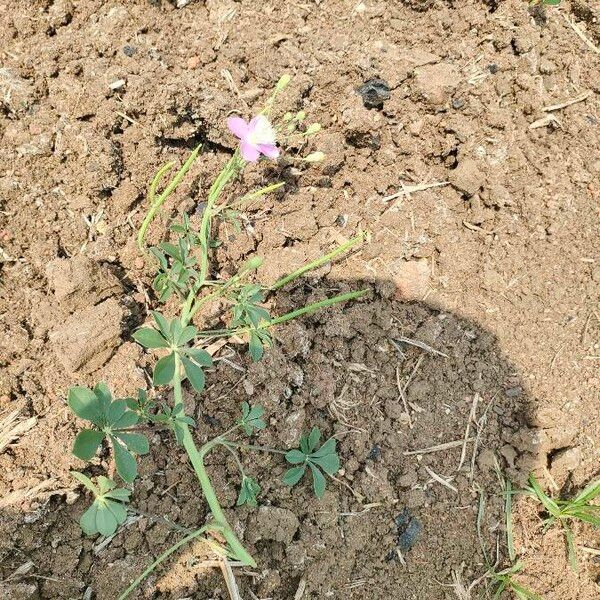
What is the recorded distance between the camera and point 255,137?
6.24ft

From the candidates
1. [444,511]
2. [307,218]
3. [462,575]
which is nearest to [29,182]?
[307,218]

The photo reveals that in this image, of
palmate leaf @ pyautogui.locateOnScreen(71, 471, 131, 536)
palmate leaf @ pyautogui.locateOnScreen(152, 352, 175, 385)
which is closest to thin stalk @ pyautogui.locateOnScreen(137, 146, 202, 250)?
palmate leaf @ pyautogui.locateOnScreen(152, 352, 175, 385)

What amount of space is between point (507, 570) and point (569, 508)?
0.90 feet

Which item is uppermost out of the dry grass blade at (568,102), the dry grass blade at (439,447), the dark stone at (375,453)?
the dry grass blade at (568,102)

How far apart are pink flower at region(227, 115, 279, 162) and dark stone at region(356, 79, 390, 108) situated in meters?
0.49

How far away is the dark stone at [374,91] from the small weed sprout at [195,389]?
25 centimetres

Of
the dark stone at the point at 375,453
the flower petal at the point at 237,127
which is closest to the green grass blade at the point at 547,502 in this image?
the dark stone at the point at 375,453

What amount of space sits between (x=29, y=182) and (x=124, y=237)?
1.07 feet

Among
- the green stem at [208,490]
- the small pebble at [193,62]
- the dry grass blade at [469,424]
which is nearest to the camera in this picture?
the green stem at [208,490]

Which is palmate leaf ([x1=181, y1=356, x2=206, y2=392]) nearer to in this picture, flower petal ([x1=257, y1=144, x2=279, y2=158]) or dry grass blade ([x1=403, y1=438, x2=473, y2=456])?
flower petal ([x1=257, y1=144, x2=279, y2=158])

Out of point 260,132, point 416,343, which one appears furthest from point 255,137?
point 416,343

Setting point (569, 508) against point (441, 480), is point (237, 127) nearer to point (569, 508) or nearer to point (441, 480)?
point (441, 480)

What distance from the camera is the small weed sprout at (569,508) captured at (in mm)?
2057

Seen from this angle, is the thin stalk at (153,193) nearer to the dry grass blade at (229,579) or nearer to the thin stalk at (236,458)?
the thin stalk at (236,458)
